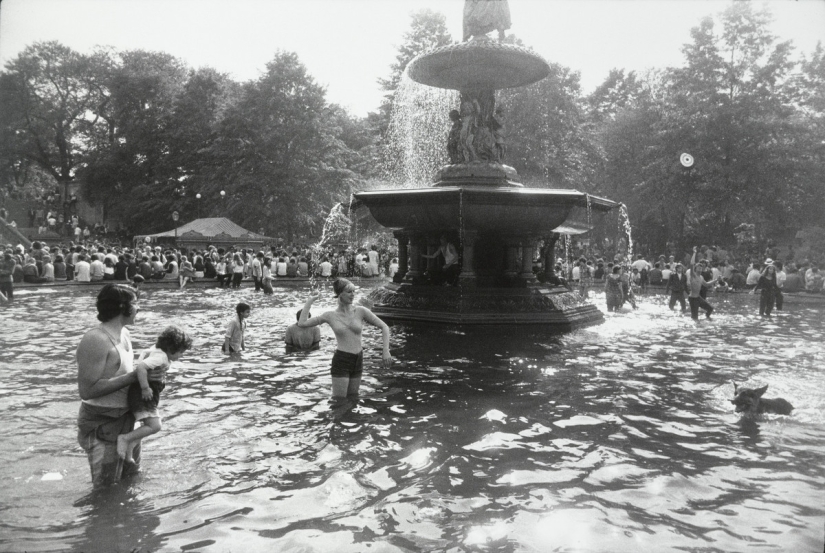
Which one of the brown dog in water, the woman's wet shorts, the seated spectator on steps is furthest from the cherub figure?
the seated spectator on steps

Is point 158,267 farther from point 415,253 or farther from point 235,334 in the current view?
point 235,334

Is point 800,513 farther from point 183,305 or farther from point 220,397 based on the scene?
point 183,305

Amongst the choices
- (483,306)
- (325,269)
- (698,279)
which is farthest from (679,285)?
(325,269)

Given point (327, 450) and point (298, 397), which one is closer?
point (327, 450)

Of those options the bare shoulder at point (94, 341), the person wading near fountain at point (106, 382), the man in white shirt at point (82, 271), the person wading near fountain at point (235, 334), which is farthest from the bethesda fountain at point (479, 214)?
the man in white shirt at point (82, 271)

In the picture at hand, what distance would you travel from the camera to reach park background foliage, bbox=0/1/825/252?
34.8m

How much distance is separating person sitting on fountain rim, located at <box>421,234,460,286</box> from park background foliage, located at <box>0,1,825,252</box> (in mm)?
20092

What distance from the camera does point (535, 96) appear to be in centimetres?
4112

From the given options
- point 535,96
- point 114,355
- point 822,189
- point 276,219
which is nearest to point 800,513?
point 114,355

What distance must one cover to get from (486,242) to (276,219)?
33376mm

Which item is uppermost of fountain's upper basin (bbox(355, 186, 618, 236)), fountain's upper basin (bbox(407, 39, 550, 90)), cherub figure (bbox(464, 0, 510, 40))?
cherub figure (bbox(464, 0, 510, 40))

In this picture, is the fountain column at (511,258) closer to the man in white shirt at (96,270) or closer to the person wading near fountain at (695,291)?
the person wading near fountain at (695,291)

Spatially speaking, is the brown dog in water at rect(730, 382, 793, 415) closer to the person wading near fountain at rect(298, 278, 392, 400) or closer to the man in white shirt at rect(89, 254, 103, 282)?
the person wading near fountain at rect(298, 278, 392, 400)

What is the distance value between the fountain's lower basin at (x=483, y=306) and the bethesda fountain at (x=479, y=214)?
0.9 inches
